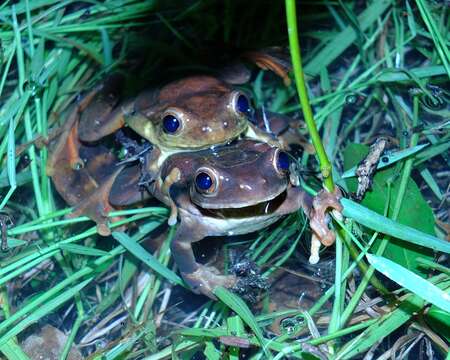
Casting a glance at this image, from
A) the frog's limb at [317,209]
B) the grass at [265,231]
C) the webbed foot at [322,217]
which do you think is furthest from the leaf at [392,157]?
the webbed foot at [322,217]

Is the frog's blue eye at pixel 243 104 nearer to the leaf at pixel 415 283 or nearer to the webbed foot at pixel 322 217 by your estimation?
the webbed foot at pixel 322 217

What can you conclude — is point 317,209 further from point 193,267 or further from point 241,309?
point 193,267

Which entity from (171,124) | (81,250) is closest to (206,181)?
(171,124)

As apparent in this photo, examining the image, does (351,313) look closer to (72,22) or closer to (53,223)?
(53,223)

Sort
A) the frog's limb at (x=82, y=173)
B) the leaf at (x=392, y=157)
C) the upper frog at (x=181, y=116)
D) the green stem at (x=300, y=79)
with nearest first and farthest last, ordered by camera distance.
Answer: the green stem at (x=300, y=79)
the leaf at (x=392, y=157)
the upper frog at (x=181, y=116)
the frog's limb at (x=82, y=173)

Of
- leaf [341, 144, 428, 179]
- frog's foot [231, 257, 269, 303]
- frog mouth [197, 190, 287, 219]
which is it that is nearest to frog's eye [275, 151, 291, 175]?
frog mouth [197, 190, 287, 219]
